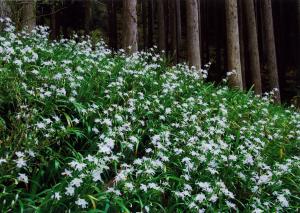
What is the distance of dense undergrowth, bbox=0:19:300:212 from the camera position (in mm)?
3135

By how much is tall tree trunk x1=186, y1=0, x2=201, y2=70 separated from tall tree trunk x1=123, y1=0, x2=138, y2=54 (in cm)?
146

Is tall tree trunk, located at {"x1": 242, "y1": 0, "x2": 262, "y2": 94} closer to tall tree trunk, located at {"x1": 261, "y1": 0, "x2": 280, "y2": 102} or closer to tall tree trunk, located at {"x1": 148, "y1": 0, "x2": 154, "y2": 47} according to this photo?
tall tree trunk, located at {"x1": 261, "y1": 0, "x2": 280, "y2": 102}

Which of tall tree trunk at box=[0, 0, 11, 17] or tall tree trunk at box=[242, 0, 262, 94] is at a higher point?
tall tree trunk at box=[0, 0, 11, 17]

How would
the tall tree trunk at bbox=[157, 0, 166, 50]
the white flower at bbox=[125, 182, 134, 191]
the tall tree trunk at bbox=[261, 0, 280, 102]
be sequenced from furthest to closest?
the tall tree trunk at bbox=[157, 0, 166, 50] → the tall tree trunk at bbox=[261, 0, 280, 102] → the white flower at bbox=[125, 182, 134, 191]

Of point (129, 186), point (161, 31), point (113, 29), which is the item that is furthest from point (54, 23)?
point (129, 186)

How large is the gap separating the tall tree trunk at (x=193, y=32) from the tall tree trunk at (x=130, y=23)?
1458 mm

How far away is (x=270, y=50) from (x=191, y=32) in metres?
4.40

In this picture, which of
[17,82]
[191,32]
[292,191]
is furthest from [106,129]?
[191,32]

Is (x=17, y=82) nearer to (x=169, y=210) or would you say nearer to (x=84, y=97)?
(x=84, y=97)

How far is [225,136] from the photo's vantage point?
5324 millimetres

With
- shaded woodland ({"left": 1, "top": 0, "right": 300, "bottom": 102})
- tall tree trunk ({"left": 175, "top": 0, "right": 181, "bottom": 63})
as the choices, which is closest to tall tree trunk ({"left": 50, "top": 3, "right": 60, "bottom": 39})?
shaded woodland ({"left": 1, "top": 0, "right": 300, "bottom": 102})

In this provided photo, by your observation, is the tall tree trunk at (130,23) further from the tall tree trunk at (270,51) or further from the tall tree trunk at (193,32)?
the tall tree trunk at (270,51)

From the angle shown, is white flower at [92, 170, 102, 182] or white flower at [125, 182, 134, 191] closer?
white flower at [92, 170, 102, 182]

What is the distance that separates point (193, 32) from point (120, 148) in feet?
17.5
